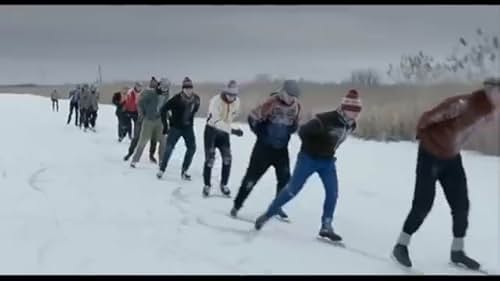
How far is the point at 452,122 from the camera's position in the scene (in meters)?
6.92

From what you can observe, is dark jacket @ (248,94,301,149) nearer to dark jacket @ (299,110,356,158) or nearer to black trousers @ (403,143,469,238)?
dark jacket @ (299,110,356,158)

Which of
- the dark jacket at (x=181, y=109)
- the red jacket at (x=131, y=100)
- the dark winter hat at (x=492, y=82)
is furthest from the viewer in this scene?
the red jacket at (x=131, y=100)

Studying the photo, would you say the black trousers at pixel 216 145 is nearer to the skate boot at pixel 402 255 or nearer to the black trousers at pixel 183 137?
the black trousers at pixel 183 137

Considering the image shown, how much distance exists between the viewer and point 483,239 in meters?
9.05

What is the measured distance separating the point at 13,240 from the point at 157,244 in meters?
1.25

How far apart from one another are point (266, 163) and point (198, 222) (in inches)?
36.1

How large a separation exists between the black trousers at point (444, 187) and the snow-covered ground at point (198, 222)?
0.38m

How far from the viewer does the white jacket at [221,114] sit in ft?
34.0

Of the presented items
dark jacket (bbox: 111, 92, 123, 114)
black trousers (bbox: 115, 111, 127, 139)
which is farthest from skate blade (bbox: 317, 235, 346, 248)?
black trousers (bbox: 115, 111, 127, 139)

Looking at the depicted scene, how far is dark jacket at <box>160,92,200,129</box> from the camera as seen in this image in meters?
11.6

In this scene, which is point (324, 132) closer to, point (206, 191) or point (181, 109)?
point (206, 191)

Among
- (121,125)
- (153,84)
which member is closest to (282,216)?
(153,84)

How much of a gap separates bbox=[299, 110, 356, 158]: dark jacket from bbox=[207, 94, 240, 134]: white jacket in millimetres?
2560

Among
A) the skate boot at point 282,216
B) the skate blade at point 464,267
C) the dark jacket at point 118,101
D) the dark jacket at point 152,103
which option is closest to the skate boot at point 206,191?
the skate boot at point 282,216
